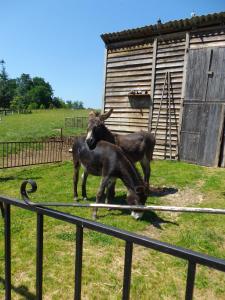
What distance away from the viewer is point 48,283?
3938 mm

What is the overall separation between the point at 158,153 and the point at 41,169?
5427 millimetres

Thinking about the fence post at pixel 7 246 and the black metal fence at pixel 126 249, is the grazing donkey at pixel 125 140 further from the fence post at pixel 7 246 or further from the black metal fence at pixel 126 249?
the black metal fence at pixel 126 249

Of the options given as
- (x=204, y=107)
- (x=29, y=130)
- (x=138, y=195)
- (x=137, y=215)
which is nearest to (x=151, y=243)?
(x=138, y=195)

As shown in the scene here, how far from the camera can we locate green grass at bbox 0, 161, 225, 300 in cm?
386

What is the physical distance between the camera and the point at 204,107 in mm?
11695

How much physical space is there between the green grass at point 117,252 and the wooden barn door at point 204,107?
11.7ft

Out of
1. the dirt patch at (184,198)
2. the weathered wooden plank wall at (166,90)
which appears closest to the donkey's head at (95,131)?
the dirt patch at (184,198)

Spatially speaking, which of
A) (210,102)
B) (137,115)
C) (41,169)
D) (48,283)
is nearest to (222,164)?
(210,102)

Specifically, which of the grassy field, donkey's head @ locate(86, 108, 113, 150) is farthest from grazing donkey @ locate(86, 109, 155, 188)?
the grassy field

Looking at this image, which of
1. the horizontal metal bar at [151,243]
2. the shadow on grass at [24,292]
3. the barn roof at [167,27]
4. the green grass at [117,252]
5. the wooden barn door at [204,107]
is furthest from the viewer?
the wooden barn door at [204,107]

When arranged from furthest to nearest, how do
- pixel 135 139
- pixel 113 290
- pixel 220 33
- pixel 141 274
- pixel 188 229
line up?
1. pixel 220 33
2. pixel 135 139
3. pixel 188 229
4. pixel 141 274
5. pixel 113 290

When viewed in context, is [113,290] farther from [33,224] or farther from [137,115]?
[137,115]

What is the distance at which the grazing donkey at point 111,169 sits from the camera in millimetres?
5742

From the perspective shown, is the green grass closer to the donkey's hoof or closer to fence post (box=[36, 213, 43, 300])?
the donkey's hoof
